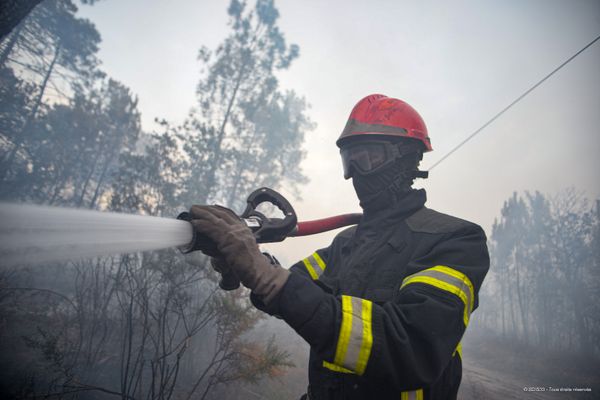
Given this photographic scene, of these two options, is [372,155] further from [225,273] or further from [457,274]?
[225,273]

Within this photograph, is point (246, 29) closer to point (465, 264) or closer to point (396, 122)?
point (396, 122)

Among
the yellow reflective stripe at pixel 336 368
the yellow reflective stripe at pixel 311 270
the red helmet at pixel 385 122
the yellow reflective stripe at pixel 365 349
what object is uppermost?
the red helmet at pixel 385 122

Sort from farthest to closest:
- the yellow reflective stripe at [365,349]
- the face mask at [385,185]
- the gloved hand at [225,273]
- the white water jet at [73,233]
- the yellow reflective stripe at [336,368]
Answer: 1. the face mask at [385,185]
2. the gloved hand at [225,273]
3. the yellow reflective stripe at [336,368]
4. the yellow reflective stripe at [365,349]
5. the white water jet at [73,233]

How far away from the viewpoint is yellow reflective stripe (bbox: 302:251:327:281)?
2.57 m

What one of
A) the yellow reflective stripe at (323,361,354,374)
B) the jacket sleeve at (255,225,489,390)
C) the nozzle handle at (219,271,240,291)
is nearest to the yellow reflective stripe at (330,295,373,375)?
the jacket sleeve at (255,225,489,390)

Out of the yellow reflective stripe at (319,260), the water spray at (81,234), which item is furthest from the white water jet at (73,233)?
the yellow reflective stripe at (319,260)

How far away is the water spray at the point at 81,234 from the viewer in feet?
3.17

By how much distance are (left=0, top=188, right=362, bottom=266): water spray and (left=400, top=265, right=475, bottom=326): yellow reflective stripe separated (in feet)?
3.11

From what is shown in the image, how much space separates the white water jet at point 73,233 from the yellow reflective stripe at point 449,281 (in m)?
1.27

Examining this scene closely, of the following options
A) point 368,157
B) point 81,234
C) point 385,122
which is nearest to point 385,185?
point 368,157

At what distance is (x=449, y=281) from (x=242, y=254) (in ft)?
3.57

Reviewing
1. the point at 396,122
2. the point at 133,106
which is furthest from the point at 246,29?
the point at 396,122

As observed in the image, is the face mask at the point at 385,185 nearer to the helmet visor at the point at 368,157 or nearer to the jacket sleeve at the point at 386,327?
the helmet visor at the point at 368,157

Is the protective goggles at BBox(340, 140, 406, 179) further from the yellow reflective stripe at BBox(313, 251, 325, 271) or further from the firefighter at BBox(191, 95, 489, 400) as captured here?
the yellow reflective stripe at BBox(313, 251, 325, 271)
